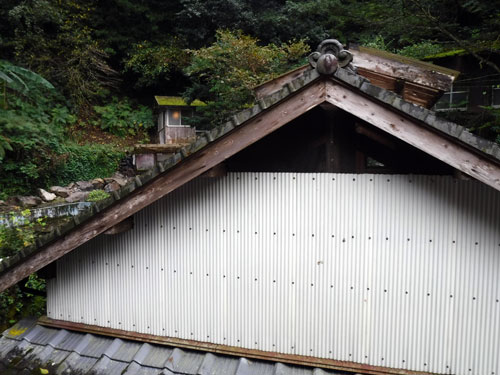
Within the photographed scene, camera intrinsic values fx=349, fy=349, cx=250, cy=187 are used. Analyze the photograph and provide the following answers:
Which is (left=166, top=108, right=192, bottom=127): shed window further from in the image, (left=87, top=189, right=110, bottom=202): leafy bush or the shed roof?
the shed roof

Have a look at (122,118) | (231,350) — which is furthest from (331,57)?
(122,118)

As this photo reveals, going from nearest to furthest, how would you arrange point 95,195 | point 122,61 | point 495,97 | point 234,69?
1. point 495,97
2. point 234,69
3. point 95,195
4. point 122,61

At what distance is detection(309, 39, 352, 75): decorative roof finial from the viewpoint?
2172 millimetres

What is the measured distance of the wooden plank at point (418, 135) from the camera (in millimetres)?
2068

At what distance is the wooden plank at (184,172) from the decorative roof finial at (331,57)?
0.12 meters

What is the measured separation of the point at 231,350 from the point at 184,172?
5.14ft

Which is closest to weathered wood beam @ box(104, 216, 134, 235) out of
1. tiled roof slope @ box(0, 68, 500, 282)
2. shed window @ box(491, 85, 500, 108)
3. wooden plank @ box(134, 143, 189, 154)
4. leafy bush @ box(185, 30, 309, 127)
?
tiled roof slope @ box(0, 68, 500, 282)

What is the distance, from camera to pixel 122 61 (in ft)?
78.2

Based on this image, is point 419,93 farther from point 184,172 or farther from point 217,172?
point 184,172

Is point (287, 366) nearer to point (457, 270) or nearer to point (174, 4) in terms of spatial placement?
point (457, 270)

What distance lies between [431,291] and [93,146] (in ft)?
68.2

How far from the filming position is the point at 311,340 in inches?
111

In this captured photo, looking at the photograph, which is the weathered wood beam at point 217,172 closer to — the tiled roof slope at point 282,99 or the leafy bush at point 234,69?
the tiled roof slope at point 282,99

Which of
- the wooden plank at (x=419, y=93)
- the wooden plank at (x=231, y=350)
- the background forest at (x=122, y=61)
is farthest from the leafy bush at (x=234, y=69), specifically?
the wooden plank at (x=231, y=350)
